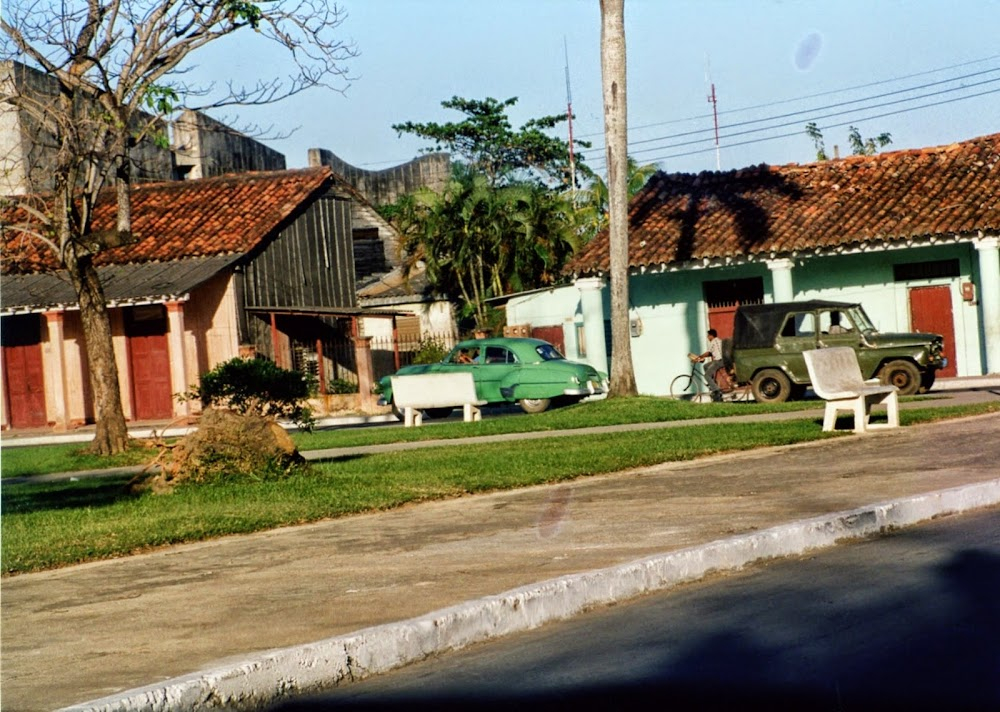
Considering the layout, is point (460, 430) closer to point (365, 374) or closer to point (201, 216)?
point (365, 374)

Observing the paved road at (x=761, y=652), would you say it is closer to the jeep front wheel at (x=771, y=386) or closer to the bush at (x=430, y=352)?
the jeep front wheel at (x=771, y=386)

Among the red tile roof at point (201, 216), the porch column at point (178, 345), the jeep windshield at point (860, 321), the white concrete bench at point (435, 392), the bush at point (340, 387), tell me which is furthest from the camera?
the bush at point (340, 387)

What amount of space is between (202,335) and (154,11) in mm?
17199

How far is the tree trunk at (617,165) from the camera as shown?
26.0 metres

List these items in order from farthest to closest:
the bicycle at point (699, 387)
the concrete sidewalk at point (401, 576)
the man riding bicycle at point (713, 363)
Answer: the man riding bicycle at point (713, 363), the bicycle at point (699, 387), the concrete sidewalk at point (401, 576)

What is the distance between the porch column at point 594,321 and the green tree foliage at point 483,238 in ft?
30.4

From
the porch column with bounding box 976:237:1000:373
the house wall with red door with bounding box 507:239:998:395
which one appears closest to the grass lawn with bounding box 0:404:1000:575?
the porch column with bounding box 976:237:1000:373

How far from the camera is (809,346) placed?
25938 mm

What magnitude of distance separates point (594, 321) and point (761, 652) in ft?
91.0

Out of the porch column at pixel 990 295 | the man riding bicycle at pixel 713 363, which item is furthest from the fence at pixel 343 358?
→ the porch column at pixel 990 295

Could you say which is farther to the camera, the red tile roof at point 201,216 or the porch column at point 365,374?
the red tile roof at point 201,216

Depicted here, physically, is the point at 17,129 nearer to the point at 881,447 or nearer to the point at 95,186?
the point at 95,186

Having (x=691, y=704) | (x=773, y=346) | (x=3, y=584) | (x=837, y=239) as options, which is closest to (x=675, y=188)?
(x=837, y=239)

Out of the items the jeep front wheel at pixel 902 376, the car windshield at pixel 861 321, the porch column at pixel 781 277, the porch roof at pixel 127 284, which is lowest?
the jeep front wheel at pixel 902 376
